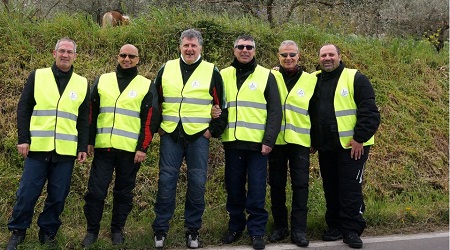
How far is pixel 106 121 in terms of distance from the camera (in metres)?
5.19

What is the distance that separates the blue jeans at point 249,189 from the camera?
5355 millimetres

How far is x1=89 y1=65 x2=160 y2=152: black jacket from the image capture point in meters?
5.20

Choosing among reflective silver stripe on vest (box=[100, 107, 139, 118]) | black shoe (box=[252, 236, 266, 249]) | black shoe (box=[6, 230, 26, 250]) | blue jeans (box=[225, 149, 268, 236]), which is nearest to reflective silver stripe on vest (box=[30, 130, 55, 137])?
reflective silver stripe on vest (box=[100, 107, 139, 118])

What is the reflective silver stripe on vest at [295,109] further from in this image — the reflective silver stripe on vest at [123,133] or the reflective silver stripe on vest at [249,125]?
the reflective silver stripe on vest at [123,133]

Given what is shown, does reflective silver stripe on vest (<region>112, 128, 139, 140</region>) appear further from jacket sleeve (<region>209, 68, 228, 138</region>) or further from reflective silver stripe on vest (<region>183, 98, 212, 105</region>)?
jacket sleeve (<region>209, 68, 228, 138</region>)

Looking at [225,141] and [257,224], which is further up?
[225,141]

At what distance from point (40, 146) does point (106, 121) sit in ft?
2.36

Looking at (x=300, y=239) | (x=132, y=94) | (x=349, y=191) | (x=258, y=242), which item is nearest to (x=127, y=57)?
(x=132, y=94)

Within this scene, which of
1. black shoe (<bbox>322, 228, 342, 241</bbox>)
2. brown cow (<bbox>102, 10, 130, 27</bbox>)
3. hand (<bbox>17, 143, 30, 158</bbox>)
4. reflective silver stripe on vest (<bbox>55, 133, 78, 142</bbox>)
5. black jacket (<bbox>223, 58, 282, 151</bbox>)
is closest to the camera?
hand (<bbox>17, 143, 30, 158</bbox>)

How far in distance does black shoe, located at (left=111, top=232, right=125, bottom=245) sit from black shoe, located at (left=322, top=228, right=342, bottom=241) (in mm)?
2312

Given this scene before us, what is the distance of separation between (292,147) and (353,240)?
1.23m

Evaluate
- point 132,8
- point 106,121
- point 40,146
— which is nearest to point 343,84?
point 106,121

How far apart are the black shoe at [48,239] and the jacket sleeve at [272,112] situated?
246cm

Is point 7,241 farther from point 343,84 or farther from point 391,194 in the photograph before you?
point 391,194
